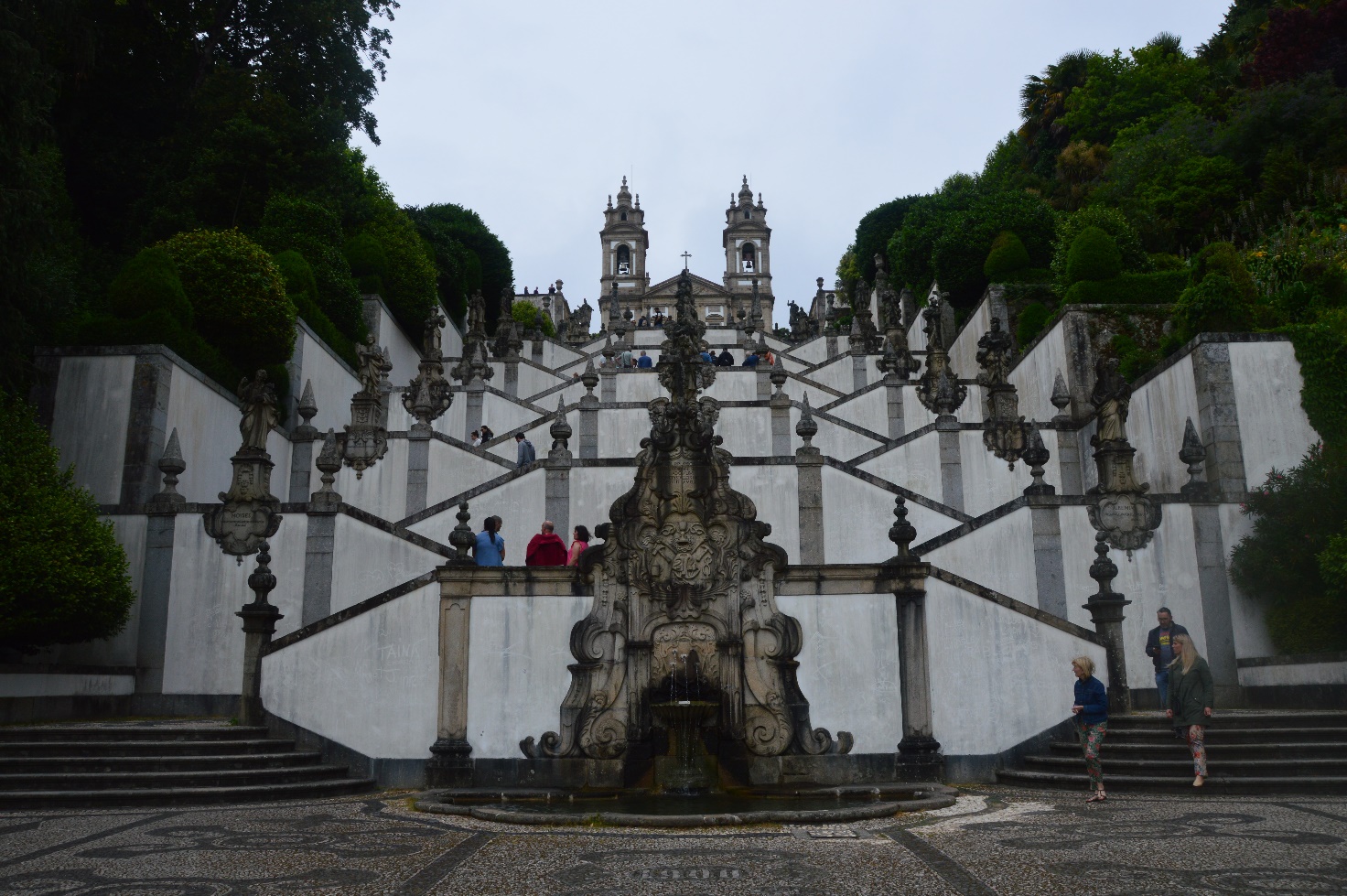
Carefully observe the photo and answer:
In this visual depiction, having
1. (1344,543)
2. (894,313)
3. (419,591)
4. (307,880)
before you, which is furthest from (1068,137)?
(307,880)

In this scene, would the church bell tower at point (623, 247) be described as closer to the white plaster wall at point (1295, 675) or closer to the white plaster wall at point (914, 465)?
the white plaster wall at point (914, 465)

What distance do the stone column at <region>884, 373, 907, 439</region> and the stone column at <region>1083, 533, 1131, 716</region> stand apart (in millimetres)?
12371

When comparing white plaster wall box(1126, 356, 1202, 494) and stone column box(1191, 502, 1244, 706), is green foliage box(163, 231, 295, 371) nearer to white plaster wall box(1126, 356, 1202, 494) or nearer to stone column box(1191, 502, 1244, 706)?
white plaster wall box(1126, 356, 1202, 494)

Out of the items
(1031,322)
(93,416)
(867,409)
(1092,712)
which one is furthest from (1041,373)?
(93,416)

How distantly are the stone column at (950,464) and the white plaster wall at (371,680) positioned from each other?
12.0m

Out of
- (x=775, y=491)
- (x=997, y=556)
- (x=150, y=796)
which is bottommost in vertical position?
(x=150, y=796)

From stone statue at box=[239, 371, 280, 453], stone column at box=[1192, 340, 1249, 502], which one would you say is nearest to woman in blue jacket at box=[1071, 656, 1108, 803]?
stone column at box=[1192, 340, 1249, 502]

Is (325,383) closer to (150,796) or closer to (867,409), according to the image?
(867,409)

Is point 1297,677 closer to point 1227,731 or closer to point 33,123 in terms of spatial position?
point 1227,731

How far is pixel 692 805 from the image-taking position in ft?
29.9

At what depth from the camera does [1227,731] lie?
10.8 meters

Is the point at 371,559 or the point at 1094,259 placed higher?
the point at 1094,259

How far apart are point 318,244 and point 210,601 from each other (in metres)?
14.5

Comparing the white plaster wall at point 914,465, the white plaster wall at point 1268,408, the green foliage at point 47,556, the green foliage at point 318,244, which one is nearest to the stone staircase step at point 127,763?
the green foliage at point 47,556
